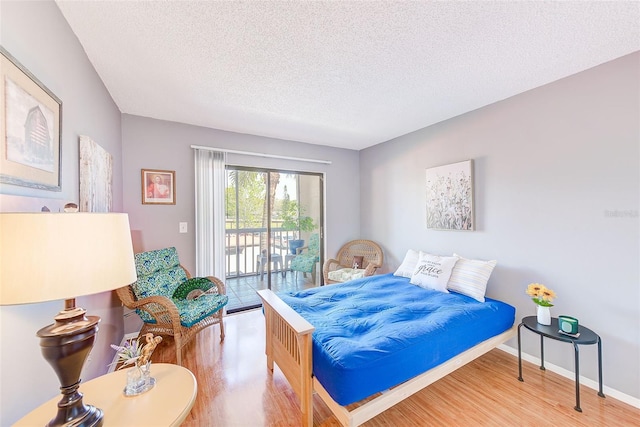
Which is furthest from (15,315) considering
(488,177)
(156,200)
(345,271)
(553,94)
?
(553,94)

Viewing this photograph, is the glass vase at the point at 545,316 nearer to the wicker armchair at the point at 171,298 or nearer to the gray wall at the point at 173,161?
the wicker armchair at the point at 171,298

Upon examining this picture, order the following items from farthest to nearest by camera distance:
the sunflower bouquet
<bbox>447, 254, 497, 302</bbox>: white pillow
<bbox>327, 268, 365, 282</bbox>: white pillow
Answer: <bbox>327, 268, 365, 282</bbox>: white pillow < <bbox>447, 254, 497, 302</bbox>: white pillow < the sunflower bouquet

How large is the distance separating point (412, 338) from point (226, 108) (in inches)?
112

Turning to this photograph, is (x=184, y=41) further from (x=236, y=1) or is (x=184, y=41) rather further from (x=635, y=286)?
(x=635, y=286)

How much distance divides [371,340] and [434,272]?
4.79 feet

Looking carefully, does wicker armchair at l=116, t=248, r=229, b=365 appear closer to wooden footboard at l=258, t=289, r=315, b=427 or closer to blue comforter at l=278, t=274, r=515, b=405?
wooden footboard at l=258, t=289, r=315, b=427

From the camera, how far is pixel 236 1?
1.39 meters

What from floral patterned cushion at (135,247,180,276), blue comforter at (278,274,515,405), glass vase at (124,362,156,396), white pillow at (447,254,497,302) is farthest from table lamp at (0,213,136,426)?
white pillow at (447,254,497,302)

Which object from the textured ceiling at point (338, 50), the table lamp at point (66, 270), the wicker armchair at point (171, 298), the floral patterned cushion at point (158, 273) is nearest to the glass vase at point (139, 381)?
the table lamp at point (66, 270)

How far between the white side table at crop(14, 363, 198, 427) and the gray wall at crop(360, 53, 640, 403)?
298 cm

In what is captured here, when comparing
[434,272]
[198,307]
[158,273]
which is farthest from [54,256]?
[434,272]

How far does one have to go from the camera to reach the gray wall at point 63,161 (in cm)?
96

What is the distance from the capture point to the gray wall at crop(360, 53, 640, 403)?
1.93 m

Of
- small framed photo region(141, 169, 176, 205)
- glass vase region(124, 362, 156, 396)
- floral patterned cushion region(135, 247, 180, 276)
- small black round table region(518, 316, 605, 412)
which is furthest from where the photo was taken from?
small framed photo region(141, 169, 176, 205)
